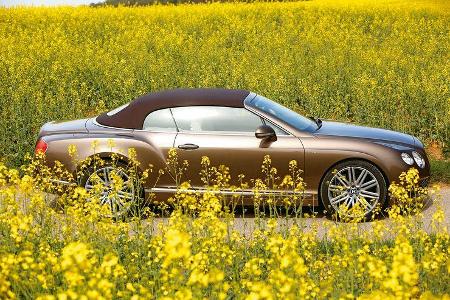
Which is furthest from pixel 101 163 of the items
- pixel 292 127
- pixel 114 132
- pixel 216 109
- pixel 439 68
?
pixel 439 68

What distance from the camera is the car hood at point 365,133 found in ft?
34.0

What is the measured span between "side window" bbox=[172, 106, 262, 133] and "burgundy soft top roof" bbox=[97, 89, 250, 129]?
7 cm

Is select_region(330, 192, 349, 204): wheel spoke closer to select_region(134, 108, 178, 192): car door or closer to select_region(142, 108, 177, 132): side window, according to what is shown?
select_region(134, 108, 178, 192): car door

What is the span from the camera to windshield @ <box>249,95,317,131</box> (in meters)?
10.4

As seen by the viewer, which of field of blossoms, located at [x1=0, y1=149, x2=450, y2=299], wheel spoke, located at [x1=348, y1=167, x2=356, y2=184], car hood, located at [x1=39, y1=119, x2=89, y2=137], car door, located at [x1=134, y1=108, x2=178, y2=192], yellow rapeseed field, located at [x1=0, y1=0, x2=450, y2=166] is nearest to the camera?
field of blossoms, located at [x1=0, y1=149, x2=450, y2=299]

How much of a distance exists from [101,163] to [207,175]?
1.32 meters

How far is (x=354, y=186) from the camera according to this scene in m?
9.98

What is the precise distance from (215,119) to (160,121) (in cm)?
68

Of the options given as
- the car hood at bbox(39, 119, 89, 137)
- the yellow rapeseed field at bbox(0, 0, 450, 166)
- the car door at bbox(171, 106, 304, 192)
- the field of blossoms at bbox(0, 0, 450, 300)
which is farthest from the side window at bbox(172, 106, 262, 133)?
the yellow rapeseed field at bbox(0, 0, 450, 166)

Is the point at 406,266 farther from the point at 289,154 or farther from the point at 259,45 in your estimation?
the point at 259,45

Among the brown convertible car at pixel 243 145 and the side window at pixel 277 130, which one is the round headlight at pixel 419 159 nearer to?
the brown convertible car at pixel 243 145

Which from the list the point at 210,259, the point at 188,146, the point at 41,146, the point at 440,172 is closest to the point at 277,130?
the point at 188,146

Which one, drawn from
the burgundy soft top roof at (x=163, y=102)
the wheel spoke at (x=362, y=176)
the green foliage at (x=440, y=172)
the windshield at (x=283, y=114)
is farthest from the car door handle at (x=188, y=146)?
the green foliage at (x=440, y=172)

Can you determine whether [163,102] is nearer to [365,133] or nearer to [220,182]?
[220,182]
